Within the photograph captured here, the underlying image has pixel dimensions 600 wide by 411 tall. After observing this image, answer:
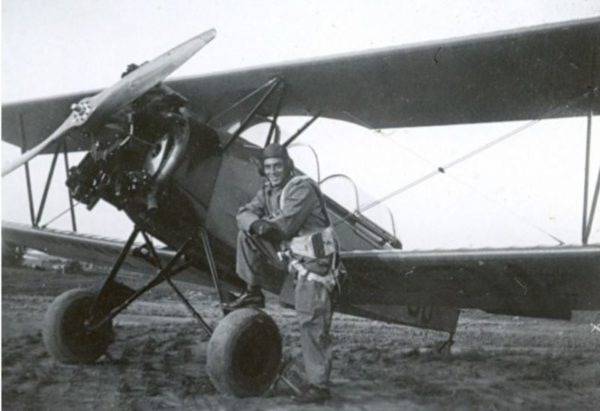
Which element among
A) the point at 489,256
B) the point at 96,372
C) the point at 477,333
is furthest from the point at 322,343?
the point at 477,333

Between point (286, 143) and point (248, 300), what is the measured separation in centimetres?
126

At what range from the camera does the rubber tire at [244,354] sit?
10.1 feet

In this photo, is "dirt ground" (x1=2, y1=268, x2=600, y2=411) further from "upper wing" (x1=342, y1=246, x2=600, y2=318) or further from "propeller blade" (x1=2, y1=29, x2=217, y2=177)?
"propeller blade" (x1=2, y1=29, x2=217, y2=177)

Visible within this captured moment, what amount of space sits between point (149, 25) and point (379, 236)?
2.49m

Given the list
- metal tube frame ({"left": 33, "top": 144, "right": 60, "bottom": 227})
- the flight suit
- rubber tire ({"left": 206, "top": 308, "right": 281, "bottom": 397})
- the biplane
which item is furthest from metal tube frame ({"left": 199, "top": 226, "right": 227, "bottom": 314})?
metal tube frame ({"left": 33, "top": 144, "right": 60, "bottom": 227})

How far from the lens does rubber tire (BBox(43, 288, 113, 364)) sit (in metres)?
3.95

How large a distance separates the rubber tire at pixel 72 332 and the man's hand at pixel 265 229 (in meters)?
1.56

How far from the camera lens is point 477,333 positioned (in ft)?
26.2

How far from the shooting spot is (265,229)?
3.15 m

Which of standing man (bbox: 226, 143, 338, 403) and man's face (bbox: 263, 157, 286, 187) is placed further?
man's face (bbox: 263, 157, 286, 187)

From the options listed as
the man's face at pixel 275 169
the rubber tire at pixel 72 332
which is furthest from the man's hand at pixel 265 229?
the rubber tire at pixel 72 332

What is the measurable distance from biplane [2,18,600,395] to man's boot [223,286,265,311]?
14 cm

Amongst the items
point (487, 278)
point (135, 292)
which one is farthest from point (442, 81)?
point (135, 292)

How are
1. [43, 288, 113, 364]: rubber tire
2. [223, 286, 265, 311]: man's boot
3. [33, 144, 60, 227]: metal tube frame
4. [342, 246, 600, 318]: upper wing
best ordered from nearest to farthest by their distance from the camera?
[342, 246, 600, 318]: upper wing, [223, 286, 265, 311]: man's boot, [43, 288, 113, 364]: rubber tire, [33, 144, 60, 227]: metal tube frame
